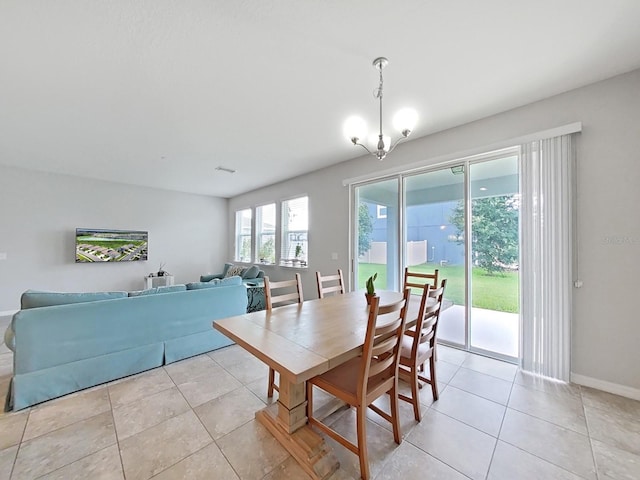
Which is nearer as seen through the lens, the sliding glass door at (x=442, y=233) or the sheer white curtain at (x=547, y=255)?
the sheer white curtain at (x=547, y=255)

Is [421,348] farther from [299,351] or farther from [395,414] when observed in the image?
[299,351]

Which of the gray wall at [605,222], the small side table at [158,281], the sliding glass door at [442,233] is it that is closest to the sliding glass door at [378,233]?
the sliding glass door at [442,233]

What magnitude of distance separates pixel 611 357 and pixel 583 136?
1985 millimetres

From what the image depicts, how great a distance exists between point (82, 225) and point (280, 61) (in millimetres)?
5862

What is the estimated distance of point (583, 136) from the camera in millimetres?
2322

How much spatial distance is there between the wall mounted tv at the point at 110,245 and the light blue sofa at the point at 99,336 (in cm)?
387

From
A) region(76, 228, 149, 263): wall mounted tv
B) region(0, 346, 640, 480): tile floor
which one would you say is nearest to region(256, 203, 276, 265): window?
region(76, 228, 149, 263): wall mounted tv

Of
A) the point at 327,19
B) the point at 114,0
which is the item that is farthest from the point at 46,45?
the point at 327,19

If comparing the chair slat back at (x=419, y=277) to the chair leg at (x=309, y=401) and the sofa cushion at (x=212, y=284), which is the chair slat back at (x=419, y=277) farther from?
the sofa cushion at (x=212, y=284)

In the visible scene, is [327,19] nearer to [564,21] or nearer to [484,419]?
[564,21]

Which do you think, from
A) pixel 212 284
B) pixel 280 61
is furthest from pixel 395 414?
pixel 280 61

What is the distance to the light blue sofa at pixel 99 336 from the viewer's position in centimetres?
197

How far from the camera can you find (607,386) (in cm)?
218

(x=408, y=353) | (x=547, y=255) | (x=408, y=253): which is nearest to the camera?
(x=408, y=353)
